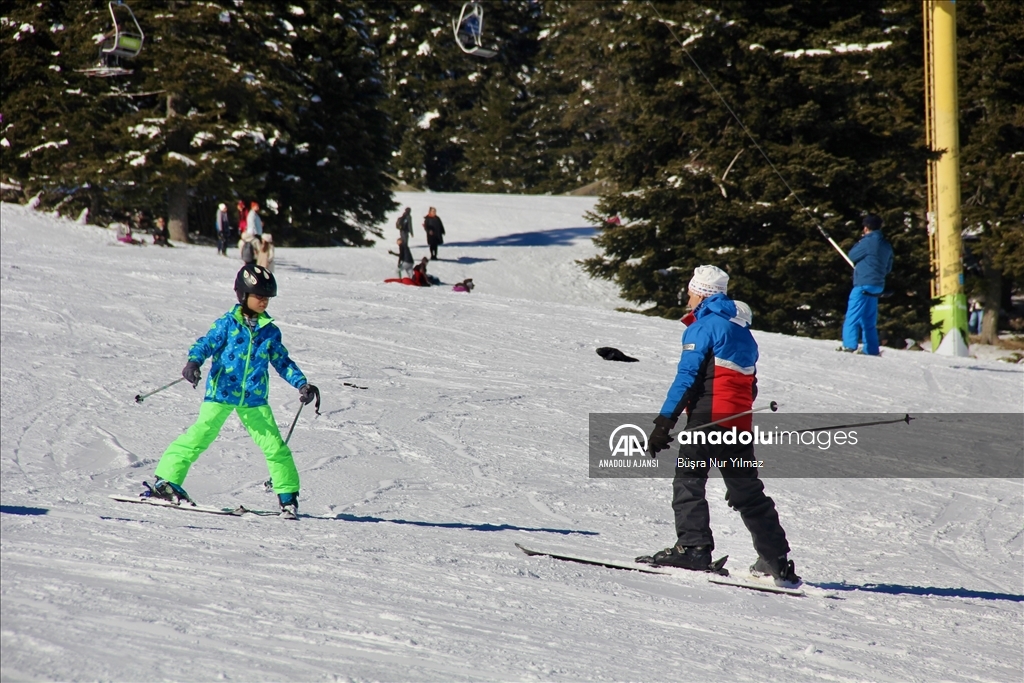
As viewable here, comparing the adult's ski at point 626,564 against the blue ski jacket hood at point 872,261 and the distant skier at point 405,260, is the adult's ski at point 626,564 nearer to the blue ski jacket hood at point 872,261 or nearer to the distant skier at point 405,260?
the blue ski jacket hood at point 872,261

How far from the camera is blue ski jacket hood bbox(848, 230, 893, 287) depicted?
44.1 feet

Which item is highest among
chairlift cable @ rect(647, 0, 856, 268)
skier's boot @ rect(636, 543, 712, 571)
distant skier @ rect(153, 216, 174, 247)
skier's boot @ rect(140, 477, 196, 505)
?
chairlift cable @ rect(647, 0, 856, 268)

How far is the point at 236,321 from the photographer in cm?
578

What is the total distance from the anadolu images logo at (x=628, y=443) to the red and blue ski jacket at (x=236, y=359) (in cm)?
400

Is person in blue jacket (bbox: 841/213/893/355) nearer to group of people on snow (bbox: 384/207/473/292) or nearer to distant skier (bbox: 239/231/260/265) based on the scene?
group of people on snow (bbox: 384/207/473/292)

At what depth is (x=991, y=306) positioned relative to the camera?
2720 centimetres

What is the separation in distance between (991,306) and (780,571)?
24705 mm

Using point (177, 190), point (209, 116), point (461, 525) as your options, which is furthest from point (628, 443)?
point (177, 190)

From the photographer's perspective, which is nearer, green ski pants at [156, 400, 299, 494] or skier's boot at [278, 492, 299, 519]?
green ski pants at [156, 400, 299, 494]

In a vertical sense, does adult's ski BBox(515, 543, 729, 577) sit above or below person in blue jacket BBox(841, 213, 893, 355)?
below

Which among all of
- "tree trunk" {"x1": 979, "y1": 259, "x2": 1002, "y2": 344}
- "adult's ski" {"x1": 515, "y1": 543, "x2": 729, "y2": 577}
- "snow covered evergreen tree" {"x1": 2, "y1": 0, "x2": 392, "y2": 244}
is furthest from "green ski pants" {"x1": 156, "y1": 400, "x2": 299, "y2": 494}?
"tree trunk" {"x1": 979, "y1": 259, "x2": 1002, "y2": 344}

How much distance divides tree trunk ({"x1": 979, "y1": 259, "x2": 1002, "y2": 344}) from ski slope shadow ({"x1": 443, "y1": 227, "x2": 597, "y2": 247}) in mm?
12585

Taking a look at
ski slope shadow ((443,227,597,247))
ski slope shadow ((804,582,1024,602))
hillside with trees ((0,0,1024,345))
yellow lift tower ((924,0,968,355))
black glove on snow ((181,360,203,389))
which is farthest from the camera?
ski slope shadow ((443,227,597,247))

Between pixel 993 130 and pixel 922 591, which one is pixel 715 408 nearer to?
pixel 922 591
